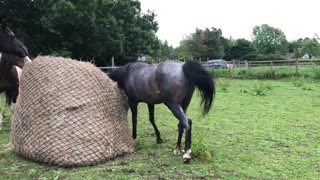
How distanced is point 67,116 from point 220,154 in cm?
201

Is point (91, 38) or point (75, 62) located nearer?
point (75, 62)

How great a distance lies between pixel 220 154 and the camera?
4.59m

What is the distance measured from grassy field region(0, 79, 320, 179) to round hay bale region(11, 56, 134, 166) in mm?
166

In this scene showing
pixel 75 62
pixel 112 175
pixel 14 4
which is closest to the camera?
pixel 112 175

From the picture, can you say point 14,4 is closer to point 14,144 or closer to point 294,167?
point 14,144

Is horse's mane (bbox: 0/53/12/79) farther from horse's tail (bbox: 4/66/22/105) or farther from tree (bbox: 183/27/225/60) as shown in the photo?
tree (bbox: 183/27/225/60)

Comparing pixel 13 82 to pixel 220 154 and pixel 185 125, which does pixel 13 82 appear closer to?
pixel 185 125

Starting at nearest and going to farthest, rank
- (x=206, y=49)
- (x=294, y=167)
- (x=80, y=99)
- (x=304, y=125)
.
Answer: (x=294, y=167) → (x=80, y=99) → (x=304, y=125) → (x=206, y=49)

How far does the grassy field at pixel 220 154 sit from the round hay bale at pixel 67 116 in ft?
0.55

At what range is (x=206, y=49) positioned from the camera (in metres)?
49.0

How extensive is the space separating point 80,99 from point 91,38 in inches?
673

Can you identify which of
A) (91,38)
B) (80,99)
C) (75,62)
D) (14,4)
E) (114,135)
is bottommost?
(114,135)


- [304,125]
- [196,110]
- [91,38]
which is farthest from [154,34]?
[304,125]

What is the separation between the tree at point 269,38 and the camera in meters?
69.2
